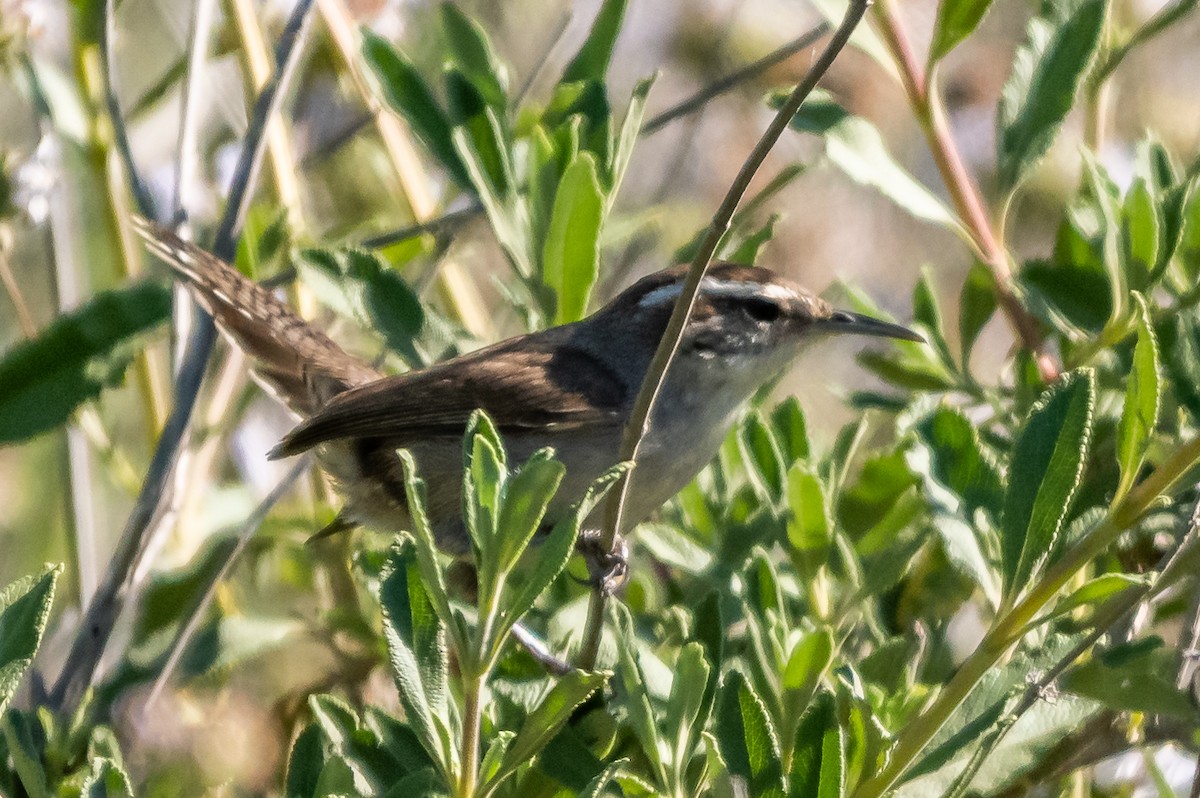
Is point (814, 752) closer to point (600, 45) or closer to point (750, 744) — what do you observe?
point (750, 744)

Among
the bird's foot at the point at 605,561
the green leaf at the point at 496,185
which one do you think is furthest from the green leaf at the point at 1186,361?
the green leaf at the point at 496,185

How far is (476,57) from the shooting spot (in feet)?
8.41

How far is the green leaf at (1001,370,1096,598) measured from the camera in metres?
1.52

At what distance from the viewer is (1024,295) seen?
2.20 m

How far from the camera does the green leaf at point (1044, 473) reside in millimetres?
1524

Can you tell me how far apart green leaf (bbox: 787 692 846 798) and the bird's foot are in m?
0.40

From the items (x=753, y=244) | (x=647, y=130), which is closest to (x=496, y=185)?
(x=647, y=130)

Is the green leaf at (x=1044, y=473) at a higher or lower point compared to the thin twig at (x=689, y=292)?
lower

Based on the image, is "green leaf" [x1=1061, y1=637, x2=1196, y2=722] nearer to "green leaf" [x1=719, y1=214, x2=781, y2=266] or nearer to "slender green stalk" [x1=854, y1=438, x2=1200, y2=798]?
"slender green stalk" [x1=854, y1=438, x2=1200, y2=798]

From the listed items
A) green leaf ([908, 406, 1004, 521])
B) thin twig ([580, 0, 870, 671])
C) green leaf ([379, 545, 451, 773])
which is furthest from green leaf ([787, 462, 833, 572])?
green leaf ([379, 545, 451, 773])

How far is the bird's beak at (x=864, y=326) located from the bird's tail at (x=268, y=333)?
3.51ft

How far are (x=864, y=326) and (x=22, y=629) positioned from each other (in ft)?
5.87

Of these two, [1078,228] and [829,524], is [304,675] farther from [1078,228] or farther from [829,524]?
[1078,228]

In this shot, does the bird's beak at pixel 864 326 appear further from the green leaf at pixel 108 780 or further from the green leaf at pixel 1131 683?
the green leaf at pixel 108 780
